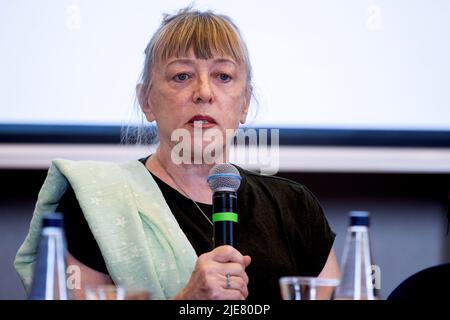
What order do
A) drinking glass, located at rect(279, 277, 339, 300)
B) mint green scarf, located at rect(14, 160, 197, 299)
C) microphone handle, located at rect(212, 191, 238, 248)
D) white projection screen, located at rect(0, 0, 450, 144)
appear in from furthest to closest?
white projection screen, located at rect(0, 0, 450, 144), mint green scarf, located at rect(14, 160, 197, 299), microphone handle, located at rect(212, 191, 238, 248), drinking glass, located at rect(279, 277, 339, 300)

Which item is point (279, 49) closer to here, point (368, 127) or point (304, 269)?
point (368, 127)

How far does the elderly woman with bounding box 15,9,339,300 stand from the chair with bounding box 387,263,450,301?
153 millimetres

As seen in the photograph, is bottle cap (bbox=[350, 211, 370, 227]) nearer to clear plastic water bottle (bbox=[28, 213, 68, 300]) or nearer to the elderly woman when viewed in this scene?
the elderly woman

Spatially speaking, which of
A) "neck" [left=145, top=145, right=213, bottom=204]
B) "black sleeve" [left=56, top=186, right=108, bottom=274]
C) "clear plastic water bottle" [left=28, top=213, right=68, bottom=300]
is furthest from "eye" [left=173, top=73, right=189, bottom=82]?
"clear plastic water bottle" [left=28, top=213, right=68, bottom=300]

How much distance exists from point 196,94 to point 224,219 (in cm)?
41

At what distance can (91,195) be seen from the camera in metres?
1.21

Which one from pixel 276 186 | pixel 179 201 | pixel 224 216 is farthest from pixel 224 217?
pixel 276 186

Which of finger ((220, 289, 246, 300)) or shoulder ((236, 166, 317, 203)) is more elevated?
shoulder ((236, 166, 317, 203))

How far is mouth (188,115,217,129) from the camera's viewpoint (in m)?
1.30

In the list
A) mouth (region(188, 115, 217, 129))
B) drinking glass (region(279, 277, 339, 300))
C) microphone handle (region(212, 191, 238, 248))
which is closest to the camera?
drinking glass (region(279, 277, 339, 300))

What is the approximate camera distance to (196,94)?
1309 millimetres
